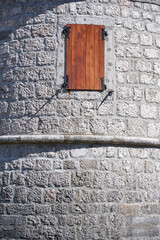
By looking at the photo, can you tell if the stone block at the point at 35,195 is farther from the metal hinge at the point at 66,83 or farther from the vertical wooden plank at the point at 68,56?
the vertical wooden plank at the point at 68,56

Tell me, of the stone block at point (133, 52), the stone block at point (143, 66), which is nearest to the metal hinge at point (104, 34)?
the stone block at point (133, 52)

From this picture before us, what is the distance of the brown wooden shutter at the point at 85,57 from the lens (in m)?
5.18

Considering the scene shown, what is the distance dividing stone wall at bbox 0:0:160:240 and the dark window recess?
0.34ft

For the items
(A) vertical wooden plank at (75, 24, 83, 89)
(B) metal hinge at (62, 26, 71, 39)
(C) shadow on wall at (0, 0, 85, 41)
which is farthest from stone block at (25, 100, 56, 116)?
(C) shadow on wall at (0, 0, 85, 41)

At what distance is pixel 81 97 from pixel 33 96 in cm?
72

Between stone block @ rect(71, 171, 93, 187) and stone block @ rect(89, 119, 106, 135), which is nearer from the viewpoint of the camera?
stone block @ rect(71, 171, 93, 187)

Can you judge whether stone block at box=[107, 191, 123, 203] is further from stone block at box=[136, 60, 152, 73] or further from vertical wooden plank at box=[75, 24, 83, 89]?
stone block at box=[136, 60, 152, 73]

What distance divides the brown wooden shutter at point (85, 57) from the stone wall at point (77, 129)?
0.11 m

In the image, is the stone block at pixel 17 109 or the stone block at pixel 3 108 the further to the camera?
the stone block at pixel 3 108

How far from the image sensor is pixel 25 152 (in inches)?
198

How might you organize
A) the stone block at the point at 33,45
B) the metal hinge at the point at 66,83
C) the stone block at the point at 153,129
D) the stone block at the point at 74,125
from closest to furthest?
the stone block at the point at 74,125 → the metal hinge at the point at 66,83 → the stone block at the point at 153,129 → the stone block at the point at 33,45

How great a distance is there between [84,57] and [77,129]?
3.63 ft

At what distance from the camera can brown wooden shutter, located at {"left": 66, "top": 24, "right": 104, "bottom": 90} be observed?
5.18m

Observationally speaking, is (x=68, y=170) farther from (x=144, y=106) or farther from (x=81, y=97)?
(x=144, y=106)
